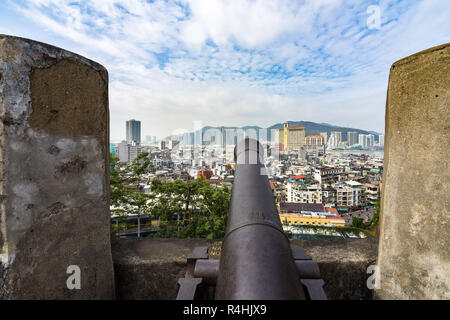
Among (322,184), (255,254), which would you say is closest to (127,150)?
(255,254)

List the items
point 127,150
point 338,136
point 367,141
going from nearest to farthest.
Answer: point 127,150 → point 367,141 → point 338,136

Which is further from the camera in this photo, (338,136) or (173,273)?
(338,136)

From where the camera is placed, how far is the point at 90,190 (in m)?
1.96

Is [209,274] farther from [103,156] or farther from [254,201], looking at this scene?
[103,156]

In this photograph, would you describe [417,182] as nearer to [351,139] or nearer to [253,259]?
[253,259]

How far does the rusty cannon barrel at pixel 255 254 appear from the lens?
1.00 meters

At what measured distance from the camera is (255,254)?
3.73 ft

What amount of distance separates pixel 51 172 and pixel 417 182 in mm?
2913

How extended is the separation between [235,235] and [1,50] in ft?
6.09

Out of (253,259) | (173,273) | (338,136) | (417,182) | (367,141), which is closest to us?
(253,259)

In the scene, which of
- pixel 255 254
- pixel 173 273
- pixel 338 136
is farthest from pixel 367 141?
pixel 255 254

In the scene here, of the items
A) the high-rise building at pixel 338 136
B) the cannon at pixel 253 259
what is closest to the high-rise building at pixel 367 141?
the high-rise building at pixel 338 136

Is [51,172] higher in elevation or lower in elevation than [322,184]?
higher

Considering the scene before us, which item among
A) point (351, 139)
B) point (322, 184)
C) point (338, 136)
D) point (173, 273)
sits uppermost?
point (338, 136)
